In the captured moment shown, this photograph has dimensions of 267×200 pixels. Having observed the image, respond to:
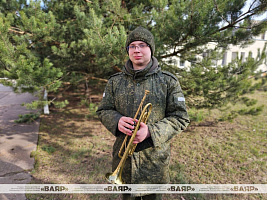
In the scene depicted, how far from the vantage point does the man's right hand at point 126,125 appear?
1.38 meters

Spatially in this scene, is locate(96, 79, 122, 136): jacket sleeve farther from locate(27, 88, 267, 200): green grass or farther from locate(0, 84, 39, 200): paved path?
locate(0, 84, 39, 200): paved path

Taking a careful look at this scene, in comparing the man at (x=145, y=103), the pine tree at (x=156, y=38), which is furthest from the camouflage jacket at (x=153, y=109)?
the pine tree at (x=156, y=38)

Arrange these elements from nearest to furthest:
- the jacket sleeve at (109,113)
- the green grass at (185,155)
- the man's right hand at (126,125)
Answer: the man's right hand at (126,125), the jacket sleeve at (109,113), the green grass at (185,155)

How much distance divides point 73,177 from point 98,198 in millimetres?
748

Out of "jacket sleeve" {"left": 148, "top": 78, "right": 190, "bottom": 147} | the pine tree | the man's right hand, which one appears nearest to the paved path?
the pine tree

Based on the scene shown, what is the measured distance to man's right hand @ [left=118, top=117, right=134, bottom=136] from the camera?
1.38 metres

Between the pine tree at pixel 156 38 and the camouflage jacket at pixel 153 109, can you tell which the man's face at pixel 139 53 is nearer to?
the camouflage jacket at pixel 153 109

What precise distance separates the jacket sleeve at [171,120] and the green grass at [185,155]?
1.95m

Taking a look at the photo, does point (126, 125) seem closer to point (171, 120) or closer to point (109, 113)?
point (109, 113)

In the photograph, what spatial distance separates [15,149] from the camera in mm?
4059

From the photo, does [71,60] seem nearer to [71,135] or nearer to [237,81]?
[71,135]

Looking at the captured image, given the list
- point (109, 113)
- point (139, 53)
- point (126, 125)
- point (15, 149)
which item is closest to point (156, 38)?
point (139, 53)

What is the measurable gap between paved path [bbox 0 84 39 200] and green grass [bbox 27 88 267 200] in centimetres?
18

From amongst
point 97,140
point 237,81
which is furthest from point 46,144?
point 237,81
